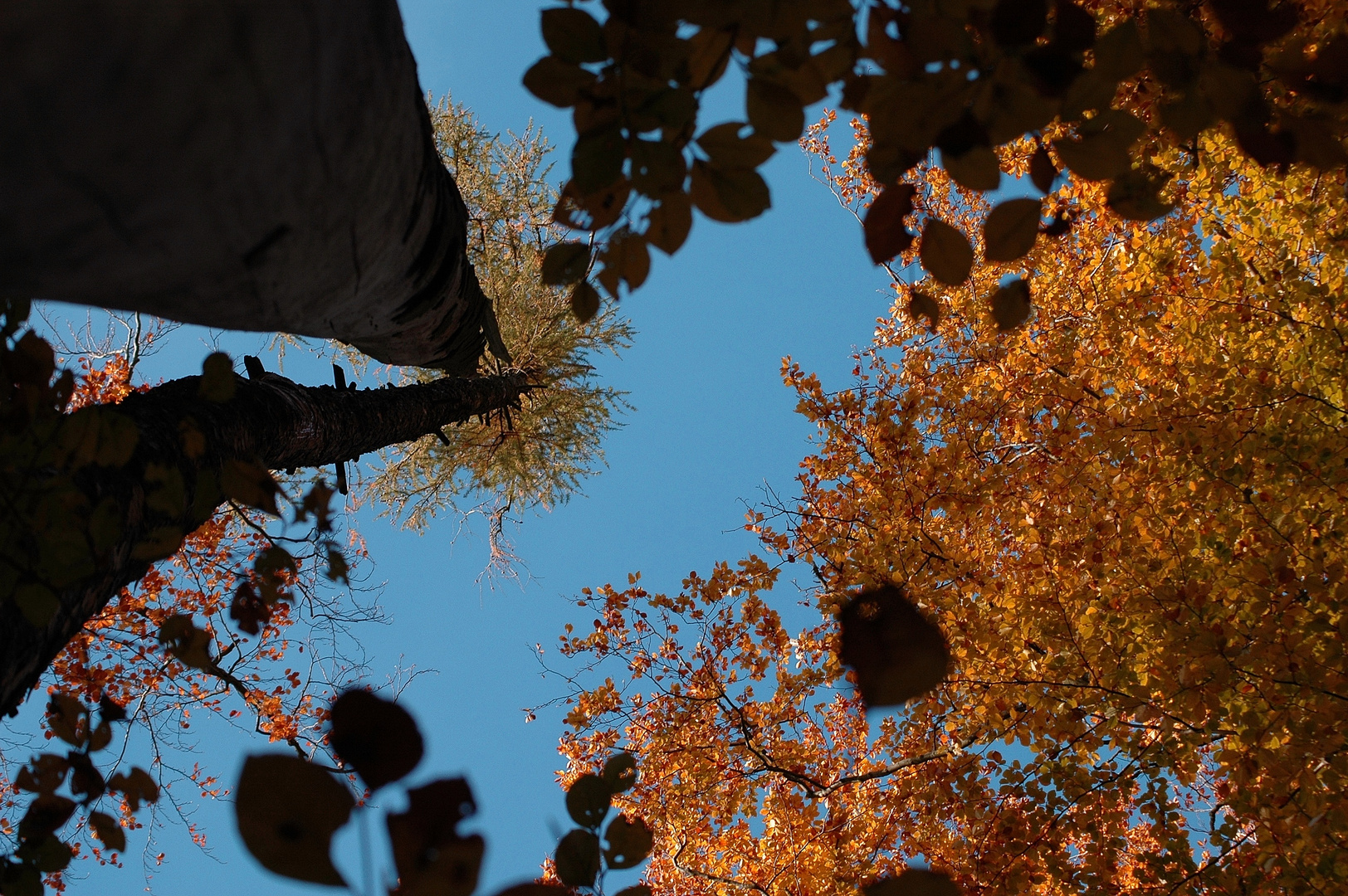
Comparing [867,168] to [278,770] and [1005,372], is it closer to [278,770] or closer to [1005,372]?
[278,770]

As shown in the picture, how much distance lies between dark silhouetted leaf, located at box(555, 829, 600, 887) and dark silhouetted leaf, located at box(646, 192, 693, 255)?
71cm

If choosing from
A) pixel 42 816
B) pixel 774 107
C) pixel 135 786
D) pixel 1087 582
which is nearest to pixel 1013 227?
pixel 774 107

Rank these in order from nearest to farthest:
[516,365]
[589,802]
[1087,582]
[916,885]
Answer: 1. [916,885]
2. [589,802]
3. [1087,582]
4. [516,365]

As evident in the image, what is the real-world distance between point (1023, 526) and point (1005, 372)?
153 cm

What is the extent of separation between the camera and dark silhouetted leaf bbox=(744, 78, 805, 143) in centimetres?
75

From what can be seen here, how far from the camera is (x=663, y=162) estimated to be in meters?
0.78

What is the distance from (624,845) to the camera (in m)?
0.80

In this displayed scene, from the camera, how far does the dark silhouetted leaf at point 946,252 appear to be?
0.81 m

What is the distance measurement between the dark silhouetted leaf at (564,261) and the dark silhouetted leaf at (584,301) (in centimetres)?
3

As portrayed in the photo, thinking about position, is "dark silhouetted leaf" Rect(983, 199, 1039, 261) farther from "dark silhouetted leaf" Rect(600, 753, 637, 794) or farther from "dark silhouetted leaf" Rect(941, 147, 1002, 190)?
"dark silhouetted leaf" Rect(600, 753, 637, 794)

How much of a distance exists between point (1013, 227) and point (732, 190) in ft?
1.12

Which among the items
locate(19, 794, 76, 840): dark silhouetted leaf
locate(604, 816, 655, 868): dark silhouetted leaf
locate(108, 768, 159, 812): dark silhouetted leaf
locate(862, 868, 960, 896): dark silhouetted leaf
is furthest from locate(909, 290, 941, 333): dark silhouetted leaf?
locate(19, 794, 76, 840): dark silhouetted leaf

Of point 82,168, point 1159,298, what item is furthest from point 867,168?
point 1159,298

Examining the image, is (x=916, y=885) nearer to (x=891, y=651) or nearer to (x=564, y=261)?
(x=891, y=651)
